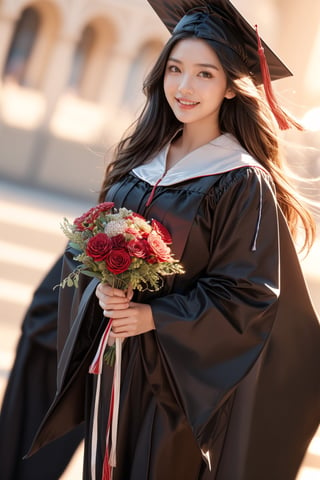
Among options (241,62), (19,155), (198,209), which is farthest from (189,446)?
(19,155)

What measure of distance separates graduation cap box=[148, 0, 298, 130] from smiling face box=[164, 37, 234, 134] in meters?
0.05

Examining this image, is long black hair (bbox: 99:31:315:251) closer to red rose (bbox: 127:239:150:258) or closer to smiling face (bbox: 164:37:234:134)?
smiling face (bbox: 164:37:234:134)

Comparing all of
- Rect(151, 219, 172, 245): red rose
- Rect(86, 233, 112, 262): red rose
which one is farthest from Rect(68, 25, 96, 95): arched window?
Rect(86, 233, 112, 262): red rose

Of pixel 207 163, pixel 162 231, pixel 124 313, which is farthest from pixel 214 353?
pixel 207 163

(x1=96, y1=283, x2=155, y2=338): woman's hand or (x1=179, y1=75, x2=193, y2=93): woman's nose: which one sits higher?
(x1=179, y1=75, x2=193, y2=93): woman's nose

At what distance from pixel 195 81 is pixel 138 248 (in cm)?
65

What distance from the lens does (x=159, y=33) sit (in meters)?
13.0

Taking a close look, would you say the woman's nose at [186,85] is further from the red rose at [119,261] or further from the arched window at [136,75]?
the arched window at [136,75]

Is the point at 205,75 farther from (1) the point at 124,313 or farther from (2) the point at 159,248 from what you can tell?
(1) the point at 124,313

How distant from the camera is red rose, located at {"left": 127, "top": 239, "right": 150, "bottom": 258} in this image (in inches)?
83.7

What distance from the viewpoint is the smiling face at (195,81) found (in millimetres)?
2416

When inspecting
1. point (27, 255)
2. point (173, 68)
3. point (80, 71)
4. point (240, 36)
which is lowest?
point (27, 255)

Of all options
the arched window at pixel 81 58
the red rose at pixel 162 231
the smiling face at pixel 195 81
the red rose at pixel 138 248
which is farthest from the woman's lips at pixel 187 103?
the arched window at pixel 81 58

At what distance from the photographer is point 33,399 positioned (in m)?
3.00
